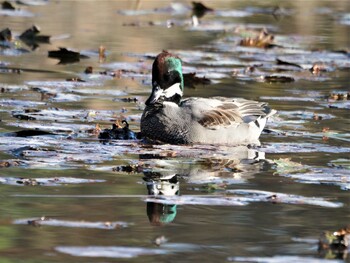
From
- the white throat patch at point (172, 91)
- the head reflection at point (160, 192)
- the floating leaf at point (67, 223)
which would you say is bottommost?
the floating leaf at point (67, 223)

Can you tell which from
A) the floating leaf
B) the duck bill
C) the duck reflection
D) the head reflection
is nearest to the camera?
the floating leaf

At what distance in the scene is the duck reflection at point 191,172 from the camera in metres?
8.11

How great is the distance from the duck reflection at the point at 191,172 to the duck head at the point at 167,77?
4.36ft

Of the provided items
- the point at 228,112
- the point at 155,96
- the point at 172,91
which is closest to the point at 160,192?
the point at 228,112

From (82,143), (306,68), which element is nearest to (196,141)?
(82,143)

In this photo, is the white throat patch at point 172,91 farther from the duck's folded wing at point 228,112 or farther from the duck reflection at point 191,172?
the duck reflection at point 191,172

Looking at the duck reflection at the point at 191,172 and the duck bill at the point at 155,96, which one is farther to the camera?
the duck bill at the point at 155,96

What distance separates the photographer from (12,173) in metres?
8.73

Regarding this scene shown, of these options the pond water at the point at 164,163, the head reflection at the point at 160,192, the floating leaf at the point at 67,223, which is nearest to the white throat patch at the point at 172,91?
the pond water at the point at 164,163

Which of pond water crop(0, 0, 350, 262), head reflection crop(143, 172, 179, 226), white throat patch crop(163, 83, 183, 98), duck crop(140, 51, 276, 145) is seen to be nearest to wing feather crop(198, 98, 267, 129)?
duck crop(140, 51, 276, 145)

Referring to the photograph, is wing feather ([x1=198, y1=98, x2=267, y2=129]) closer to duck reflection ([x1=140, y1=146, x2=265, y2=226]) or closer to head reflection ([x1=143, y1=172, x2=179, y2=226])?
duck reflection ([x1=140, y1=146, x2=265, y2=226])

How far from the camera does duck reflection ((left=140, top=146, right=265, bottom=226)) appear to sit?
8109 millimetres

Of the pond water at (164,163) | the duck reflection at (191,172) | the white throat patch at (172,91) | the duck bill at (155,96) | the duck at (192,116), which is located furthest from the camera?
the white throat patch at (172,91)

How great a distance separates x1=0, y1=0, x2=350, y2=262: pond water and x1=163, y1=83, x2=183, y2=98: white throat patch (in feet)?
1.94
